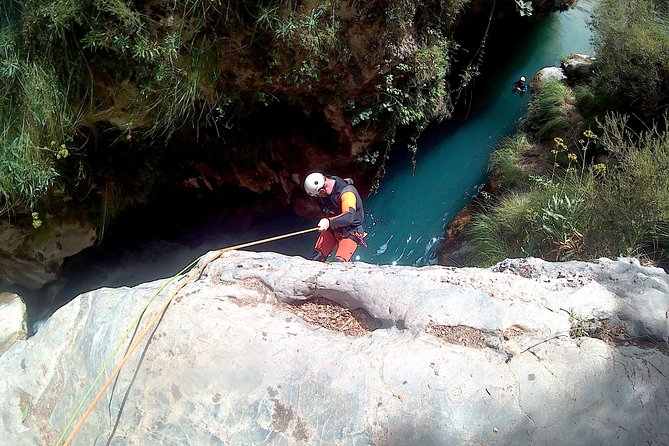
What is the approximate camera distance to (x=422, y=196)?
327 inches

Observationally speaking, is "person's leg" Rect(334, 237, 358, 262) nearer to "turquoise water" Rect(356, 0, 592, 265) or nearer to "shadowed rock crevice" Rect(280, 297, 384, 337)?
"shadowed rock crevice" Rect(280, 297, 384, 337)

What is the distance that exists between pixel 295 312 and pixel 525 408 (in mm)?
1386

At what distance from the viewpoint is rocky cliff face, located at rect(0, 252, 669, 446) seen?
2.33 m

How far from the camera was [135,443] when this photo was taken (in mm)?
2557

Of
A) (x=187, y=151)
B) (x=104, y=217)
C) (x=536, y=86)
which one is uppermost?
(x=187, y=151)

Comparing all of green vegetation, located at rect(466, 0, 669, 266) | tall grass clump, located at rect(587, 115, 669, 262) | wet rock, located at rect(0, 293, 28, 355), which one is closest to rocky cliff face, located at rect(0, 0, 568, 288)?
wet rock, located at rect(0, 293, 28, 355)

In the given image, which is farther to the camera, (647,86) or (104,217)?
(647,86)

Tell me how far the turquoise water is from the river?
0.06 feet

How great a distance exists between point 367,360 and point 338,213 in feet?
7.70

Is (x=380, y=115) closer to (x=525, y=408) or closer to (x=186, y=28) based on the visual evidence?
(x=186, y=28)

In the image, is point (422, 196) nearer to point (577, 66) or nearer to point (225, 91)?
point (577, 66)

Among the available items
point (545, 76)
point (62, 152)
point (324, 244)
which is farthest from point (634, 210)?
point (545, 76)

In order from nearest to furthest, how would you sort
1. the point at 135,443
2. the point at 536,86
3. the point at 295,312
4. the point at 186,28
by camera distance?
the point at 135,443, the point at 295,312, the point at 186,28, the point at 536,86

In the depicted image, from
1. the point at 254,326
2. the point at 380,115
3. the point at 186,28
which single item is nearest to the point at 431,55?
the point at 380,115
